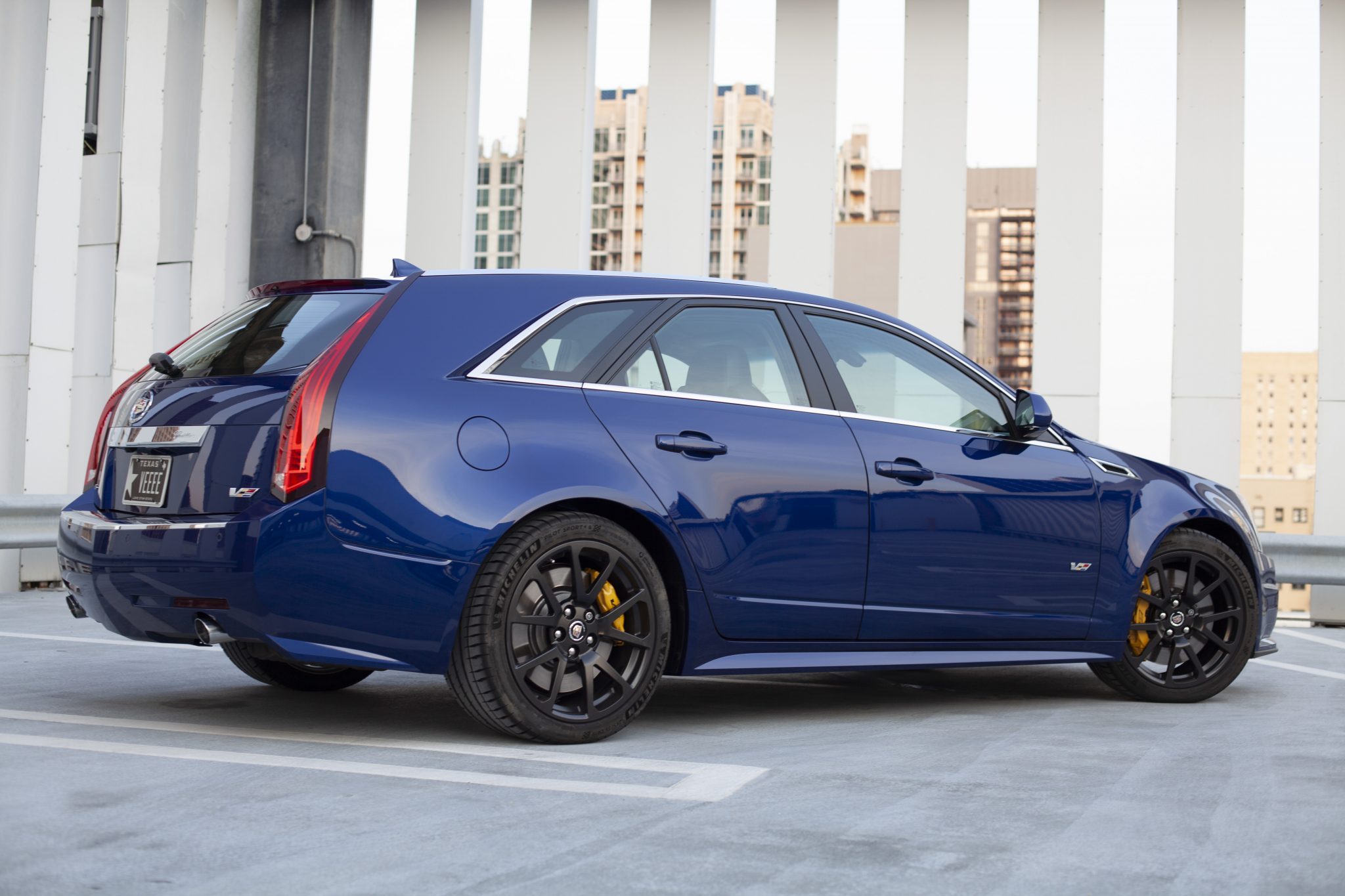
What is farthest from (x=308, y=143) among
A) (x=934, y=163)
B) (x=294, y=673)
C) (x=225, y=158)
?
(x=294, y=673)

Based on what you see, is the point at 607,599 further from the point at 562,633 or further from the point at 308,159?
the point at 308,159

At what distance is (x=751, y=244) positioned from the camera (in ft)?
511

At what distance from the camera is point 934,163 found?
1212 centimetres

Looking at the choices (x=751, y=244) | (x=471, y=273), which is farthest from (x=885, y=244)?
(x=471, y=273)

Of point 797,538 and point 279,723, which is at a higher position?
point 797,538

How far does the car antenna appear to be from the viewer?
4.54m

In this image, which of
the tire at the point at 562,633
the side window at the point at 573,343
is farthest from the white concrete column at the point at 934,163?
the tire at the point at 562,633

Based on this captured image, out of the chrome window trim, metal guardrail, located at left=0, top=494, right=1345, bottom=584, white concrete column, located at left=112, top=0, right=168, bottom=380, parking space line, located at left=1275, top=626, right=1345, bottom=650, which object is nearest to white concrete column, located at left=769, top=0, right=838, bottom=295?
metal guardrail, located at left=0, top=494, right=1345, bottom=584

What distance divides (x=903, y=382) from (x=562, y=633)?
1.51m

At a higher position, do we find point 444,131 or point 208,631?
point 444,131

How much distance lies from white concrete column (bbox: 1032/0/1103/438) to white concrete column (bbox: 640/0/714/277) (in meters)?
2.72

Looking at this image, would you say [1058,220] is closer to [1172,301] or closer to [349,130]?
[1172,301]

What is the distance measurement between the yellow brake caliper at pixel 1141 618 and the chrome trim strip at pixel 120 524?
351cm

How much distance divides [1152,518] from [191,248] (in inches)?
358
